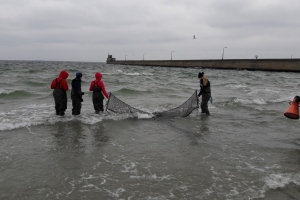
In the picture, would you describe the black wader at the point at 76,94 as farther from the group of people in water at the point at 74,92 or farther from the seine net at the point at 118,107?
the seine net at the point at 118,107

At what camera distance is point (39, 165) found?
4.58 metres

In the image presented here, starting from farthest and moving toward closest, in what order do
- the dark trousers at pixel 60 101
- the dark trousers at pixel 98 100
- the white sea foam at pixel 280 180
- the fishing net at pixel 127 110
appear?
1. the fishing net at pixel 127 110
2. the dark trousers at pixel 98 100
3. the dark trousers at pixel 60 101
4. the white sea foam at pixel 280 180

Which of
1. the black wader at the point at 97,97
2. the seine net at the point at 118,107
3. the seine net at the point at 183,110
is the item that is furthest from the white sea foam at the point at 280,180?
the black wader at the point at 97,97

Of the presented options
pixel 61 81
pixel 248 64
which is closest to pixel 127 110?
pixel 61 81

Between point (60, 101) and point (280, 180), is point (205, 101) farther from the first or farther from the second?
point (280, 180)

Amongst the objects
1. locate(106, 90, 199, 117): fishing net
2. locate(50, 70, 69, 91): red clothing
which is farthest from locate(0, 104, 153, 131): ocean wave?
locate(50, 70, 69, 91): red clothing

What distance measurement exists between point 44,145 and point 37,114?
3855 millimetres

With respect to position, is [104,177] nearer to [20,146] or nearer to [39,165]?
[39,165]

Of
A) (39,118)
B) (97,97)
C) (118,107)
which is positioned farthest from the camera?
(118,107)

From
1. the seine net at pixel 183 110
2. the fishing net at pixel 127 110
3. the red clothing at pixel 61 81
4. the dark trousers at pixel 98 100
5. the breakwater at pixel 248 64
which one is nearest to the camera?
the red clothing at pixel 61 81

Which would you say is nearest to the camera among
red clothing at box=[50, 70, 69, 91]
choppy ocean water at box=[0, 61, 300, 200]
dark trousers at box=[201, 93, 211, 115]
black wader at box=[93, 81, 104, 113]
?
choppy ocean water at box=[0, 61, 300, 200]

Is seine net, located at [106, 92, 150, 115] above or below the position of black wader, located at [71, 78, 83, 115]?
below

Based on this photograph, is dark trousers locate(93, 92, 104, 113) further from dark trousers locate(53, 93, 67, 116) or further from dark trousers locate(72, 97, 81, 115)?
dark trousers locate(53, 93, 67, 116)

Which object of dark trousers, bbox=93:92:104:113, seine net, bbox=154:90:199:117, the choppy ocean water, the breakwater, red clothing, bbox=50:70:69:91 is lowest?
the choppy ocean water
